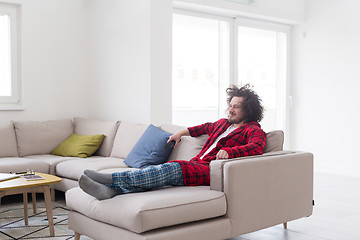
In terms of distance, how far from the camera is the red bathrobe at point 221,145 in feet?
10.1

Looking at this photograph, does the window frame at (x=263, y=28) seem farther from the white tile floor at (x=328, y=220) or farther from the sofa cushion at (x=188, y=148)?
the sofa cushion at (x=188, y=148)

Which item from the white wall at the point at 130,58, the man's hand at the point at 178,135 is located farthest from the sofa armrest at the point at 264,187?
the white wall at the point at 130,58

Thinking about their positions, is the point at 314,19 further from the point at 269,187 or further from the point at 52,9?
the point at 269,187

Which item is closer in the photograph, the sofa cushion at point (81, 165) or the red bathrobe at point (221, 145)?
the red bathrobe at point (221, 145)

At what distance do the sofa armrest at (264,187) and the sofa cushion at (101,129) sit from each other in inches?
81.7

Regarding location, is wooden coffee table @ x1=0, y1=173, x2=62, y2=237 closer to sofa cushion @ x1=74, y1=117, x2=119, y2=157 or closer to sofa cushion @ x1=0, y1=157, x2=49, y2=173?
sofa cushion @ x1=0, y1=157, x2=49, y2=173

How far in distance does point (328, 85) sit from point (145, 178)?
4.15 metres

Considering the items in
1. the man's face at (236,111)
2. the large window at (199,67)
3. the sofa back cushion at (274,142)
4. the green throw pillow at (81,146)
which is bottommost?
the green throw pillow at (81,146)

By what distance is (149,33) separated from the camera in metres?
4.77

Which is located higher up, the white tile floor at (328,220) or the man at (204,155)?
the man at (204,155)

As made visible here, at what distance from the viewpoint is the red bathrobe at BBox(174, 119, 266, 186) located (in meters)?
3.09

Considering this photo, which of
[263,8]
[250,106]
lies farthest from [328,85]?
[250,106]

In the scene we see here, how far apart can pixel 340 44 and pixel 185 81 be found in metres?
2.18

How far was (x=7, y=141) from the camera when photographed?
4.72 meters
